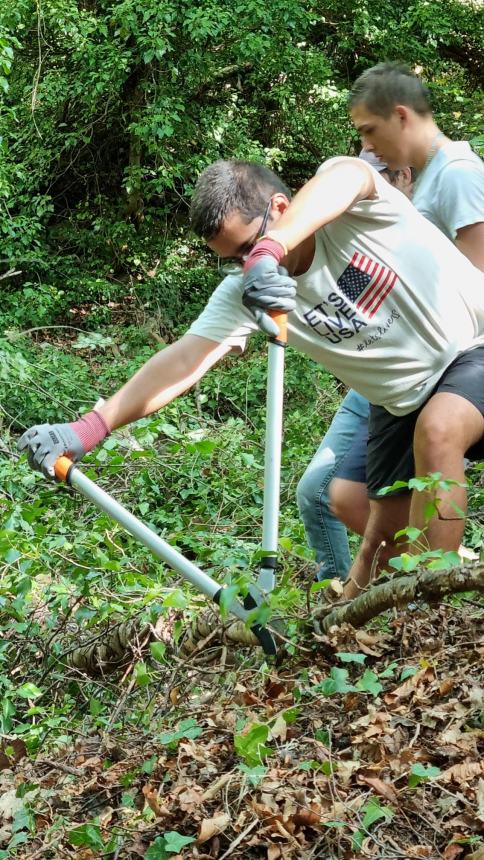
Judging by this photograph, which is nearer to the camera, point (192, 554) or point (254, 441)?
point (192, 554)

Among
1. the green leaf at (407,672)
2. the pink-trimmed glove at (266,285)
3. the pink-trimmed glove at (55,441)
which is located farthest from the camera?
the pink-trimmed glove at (55,441)

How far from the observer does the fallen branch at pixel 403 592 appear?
2.19m

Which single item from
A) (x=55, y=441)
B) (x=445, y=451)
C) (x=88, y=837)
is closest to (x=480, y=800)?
(x=88, y=837)

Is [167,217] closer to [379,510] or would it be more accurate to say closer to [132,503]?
[132,503]

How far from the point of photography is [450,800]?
2.09 metres

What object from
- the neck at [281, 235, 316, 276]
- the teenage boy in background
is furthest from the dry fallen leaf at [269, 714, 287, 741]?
the teenage boy in background

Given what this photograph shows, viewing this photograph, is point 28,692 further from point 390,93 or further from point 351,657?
point 390,93

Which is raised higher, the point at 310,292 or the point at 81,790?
the point at 310,292

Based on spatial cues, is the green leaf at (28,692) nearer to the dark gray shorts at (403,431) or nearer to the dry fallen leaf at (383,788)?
the dark gray shorts at (403,431)

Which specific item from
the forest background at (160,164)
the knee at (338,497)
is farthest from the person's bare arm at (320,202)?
the forest background at (160,164)

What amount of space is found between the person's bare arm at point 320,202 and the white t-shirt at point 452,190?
23.4 inches

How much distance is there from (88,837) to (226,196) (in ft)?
5.93

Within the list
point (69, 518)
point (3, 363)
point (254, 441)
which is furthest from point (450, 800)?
point (3, 363)

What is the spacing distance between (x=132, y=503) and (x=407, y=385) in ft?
10.4
